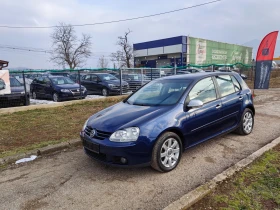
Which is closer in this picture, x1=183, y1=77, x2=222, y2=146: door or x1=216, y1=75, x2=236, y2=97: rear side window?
x1=183, y1=77, x2=222, y2=146: door

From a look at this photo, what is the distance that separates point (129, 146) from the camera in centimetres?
315

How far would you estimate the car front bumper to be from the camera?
3170mm

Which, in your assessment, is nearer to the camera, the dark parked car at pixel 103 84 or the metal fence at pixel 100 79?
the metal fence at pixel 100 79

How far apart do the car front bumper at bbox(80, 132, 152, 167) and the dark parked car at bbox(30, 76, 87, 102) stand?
838 centimetres

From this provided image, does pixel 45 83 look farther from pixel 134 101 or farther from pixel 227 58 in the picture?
pixel 227 58

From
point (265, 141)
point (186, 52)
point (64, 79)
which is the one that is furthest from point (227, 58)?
point (265, 141)

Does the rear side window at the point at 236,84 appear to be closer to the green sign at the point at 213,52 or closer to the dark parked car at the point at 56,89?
the dark parked car at the point at 56,89

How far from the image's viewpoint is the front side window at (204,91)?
13.3 feet

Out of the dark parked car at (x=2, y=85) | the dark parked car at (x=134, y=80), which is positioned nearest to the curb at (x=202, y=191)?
the dark parked car at (x=2, y=85)

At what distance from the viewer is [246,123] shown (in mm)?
5137

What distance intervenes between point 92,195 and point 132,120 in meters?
1.19

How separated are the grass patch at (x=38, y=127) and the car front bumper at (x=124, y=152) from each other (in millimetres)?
2085

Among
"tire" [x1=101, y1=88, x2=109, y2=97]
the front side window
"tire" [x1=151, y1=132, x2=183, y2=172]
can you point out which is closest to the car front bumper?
"tire" [x1=151, y1=132, x2=183, y2=172]

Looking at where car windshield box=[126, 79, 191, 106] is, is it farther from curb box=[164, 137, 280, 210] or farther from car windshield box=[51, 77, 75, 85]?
car windshield box=[51, 77, 75, 85]
